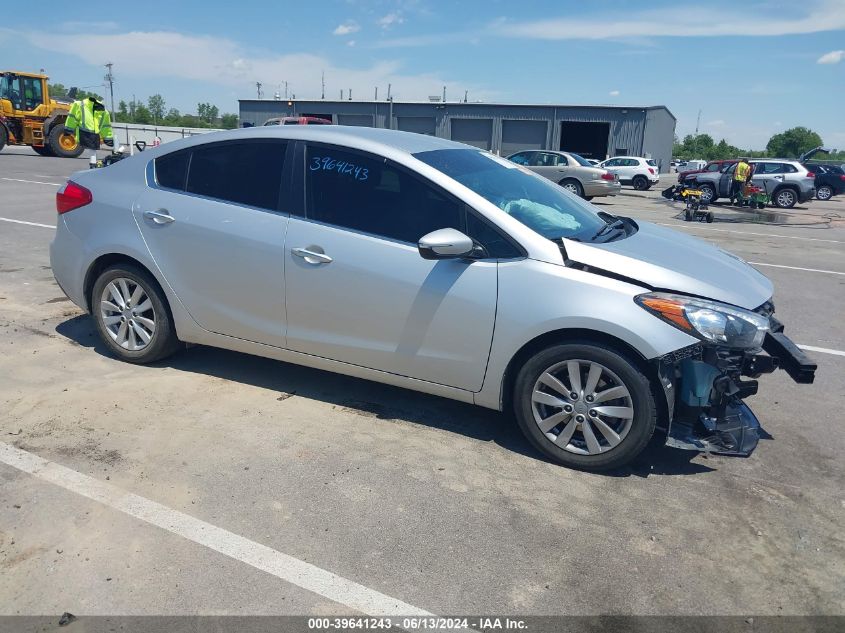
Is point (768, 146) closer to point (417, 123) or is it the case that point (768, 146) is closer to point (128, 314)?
point (417, 123)

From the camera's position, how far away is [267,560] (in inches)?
108

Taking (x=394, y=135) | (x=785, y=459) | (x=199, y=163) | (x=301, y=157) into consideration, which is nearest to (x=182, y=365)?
(x=199, y=163)

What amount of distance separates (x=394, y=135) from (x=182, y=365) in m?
2.26

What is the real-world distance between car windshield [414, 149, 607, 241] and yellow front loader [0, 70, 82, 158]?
25.4 metres

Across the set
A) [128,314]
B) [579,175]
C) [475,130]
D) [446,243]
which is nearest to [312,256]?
[446,243]

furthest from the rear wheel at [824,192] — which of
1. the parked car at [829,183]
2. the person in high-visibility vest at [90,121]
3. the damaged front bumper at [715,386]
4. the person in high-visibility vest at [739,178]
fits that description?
the damaged front bumper at [715,386]

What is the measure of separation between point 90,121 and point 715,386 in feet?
52.3

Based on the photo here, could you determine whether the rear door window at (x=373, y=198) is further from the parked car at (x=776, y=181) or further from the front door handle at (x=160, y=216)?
the parked car at (x=776, y=181)

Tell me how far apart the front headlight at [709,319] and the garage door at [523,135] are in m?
43.6

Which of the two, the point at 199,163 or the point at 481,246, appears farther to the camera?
the point at 199,163

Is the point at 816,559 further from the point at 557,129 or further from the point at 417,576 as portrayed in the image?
the point at 557,129

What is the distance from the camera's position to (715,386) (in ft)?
11.1

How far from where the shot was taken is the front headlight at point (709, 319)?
3.32 metres

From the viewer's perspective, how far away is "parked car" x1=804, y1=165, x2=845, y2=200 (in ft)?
91.8
